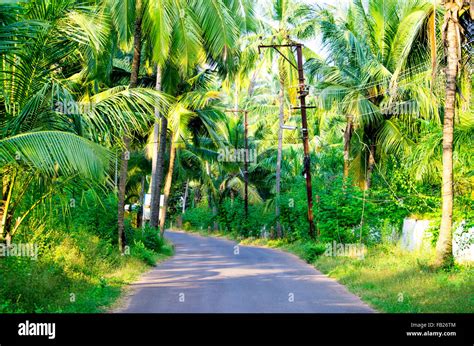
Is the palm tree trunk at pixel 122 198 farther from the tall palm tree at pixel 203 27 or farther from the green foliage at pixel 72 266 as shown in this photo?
the tall palm tree at pixel 203 27

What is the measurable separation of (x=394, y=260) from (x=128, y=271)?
7154 millimetres

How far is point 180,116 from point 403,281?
56.2 feet

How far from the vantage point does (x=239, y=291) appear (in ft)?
44.7

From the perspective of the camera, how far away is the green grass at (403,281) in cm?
1087

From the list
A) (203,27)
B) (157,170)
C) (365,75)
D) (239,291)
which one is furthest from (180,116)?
(239,291)

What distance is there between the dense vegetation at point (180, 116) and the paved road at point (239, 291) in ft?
2.73

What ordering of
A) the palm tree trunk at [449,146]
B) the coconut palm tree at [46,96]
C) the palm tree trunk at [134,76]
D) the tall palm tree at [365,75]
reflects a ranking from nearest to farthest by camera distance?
the coconut palm tree at [46,96] → the palm tree trunk at [449,146] → the palm tree trunk at [134,76] → the tall palm tree at [365,75]

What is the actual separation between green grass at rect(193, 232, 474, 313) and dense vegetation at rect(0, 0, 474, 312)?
1.87 feet

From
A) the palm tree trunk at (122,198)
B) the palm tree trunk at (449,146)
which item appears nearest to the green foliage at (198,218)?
the palm tree trunk at (122,198)

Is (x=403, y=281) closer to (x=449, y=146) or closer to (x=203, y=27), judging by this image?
(x=449, y=146)

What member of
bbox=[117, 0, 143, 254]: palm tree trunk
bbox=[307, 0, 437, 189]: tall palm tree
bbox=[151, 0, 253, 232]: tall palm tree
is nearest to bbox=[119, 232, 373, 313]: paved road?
bbox=[117, 0, 143, 254]: palm tree trunk

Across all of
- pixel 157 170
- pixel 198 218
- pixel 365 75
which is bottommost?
pixel 198 218

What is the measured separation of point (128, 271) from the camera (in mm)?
16938
